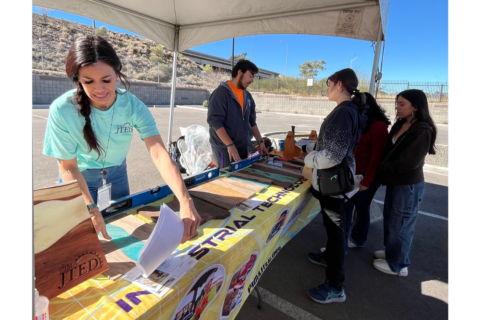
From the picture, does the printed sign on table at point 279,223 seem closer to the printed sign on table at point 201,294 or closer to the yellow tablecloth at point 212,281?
the yellow tablecloth at point 212,281

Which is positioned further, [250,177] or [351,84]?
[250,177]

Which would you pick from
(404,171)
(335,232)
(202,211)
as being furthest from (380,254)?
(202,211)

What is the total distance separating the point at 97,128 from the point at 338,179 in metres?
1.44

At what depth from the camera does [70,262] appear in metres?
0.88

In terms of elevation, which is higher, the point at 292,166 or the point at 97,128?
the point at 97,128

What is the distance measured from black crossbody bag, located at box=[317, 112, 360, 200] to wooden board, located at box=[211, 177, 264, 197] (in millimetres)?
429

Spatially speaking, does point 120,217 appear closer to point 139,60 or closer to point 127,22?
point 127,22

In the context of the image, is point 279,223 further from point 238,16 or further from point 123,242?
point 238,16

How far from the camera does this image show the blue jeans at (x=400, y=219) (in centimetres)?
223

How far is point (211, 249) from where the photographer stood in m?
1.13

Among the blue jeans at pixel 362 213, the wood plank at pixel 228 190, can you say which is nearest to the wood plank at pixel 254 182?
the wood plank at pixel 228 190

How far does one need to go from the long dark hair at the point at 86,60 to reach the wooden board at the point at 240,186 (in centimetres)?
91
